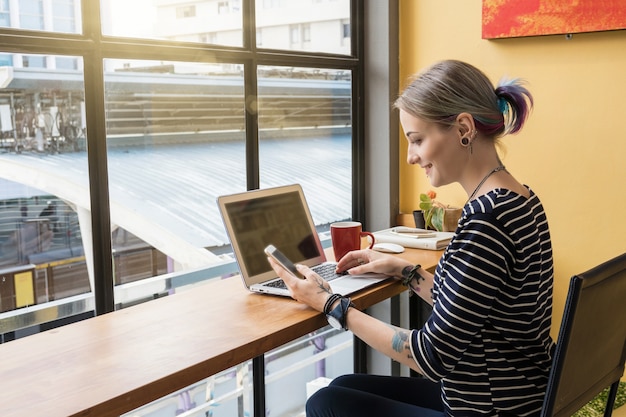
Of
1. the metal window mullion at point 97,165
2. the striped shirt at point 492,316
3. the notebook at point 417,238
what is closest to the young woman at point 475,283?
the striped shirt at point 492,316

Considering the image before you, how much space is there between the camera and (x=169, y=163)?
6.93 feet

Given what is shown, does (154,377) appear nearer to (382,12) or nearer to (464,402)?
(464,402)

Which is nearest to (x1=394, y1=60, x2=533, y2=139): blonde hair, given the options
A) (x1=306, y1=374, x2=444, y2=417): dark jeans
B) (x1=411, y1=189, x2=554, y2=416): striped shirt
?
(x1=411, y1=189, x2=554, y2=416): striped shirt

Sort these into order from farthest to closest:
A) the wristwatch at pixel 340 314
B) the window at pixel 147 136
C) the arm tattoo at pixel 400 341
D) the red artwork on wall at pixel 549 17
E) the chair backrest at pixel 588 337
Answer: the red artwork on wall at pixel 549 17
the window at pixel 147 136
the wristwatch at pixel 340 314
the arm tattoo at pixel 400 341
the chair backrest at pixel 588 337

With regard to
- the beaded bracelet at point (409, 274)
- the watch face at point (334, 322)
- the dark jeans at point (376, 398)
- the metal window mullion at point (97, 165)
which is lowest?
the dark jeans at point (376, 398)

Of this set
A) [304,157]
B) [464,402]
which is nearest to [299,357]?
[304,157]

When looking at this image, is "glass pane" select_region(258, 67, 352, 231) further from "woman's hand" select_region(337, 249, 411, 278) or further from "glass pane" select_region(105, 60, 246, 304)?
"woman's hand" select_region(337, 249, 411, 278)

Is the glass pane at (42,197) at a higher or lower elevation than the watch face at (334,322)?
higher

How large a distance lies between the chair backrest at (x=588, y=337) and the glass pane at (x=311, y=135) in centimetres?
136

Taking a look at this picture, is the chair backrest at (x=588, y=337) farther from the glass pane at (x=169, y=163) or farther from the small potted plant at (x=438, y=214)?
the glass pane at (x=169, y=163)

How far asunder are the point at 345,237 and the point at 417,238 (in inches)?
14.2

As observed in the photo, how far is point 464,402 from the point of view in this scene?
1.31 m

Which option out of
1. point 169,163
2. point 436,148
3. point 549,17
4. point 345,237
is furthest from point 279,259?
point 549,17

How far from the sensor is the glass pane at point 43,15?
163 cm
